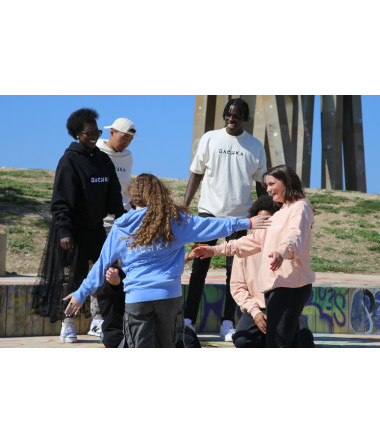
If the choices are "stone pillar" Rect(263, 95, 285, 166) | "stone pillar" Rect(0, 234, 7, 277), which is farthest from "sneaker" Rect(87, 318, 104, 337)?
"stone pillar" Rect(263, 95, 285, 166)

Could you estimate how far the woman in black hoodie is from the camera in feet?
16.7

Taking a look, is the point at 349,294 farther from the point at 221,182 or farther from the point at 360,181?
the point at 360,181

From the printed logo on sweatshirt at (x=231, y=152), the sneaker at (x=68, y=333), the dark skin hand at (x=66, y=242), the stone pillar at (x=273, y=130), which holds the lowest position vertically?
the sneaker at (x=68, y=333)

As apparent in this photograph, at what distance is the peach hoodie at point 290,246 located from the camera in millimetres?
3932

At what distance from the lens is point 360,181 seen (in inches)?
1066

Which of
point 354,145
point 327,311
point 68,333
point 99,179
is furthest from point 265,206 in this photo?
point 354,145

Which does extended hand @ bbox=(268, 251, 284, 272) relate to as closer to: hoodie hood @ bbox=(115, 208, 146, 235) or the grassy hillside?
hoodie hood @ bbox=(115, 208, 146, 235)

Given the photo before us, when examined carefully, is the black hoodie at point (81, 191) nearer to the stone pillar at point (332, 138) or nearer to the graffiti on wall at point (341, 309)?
the graffiti on wall at point (341, 309)

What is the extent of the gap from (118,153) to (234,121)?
1.10 metres

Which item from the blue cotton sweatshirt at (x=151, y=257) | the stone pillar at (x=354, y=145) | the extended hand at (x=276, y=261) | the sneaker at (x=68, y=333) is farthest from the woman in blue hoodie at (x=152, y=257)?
the stone pillar at (x=354, y=145)

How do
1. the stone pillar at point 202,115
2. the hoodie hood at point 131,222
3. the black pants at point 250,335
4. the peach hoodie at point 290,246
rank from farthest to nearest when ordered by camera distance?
the stone pillar at point 202,115, the black pants at point 250,335, the peach hoodie at point 290,246, the hoodie hood at point 131,222

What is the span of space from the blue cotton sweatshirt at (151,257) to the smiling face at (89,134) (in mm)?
1476

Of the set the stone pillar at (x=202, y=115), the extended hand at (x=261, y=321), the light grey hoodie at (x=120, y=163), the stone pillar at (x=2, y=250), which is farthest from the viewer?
the stone pillar at (x=202, y=115)

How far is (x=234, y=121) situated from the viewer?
559 centimetres
